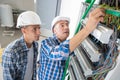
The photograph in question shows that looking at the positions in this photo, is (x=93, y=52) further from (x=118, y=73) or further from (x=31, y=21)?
(x=31, y=21)

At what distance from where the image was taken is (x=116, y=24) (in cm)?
89

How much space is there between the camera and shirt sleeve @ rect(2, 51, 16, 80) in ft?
4.33

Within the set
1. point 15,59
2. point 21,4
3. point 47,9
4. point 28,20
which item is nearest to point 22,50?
point 15,59

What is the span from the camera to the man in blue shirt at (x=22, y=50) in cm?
133

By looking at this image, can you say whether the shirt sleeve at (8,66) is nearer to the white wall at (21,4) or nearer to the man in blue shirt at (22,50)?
the man in blue shirt at (22,50)

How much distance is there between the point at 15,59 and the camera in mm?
1340

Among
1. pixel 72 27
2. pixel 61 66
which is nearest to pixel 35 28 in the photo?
pixel 61 66

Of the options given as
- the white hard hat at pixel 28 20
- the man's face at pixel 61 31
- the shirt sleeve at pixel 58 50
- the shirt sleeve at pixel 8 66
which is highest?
the white hard hat at pixel 28 20

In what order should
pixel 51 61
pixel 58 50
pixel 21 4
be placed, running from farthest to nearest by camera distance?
pixel 21 4
pixel 51 61
pixel 58 50

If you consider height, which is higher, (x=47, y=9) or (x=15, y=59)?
(x=47, y=9)

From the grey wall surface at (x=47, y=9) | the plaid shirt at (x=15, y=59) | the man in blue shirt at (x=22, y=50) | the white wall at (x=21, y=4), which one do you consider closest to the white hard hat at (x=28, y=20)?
the man in blue shirt at (x=22, y=50)

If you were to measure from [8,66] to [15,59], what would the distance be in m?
0.09

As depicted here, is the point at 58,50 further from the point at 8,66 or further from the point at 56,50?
the point at 8,66

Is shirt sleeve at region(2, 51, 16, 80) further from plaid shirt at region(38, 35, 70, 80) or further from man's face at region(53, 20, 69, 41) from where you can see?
man's face at region(53, 20, 69, 41)
